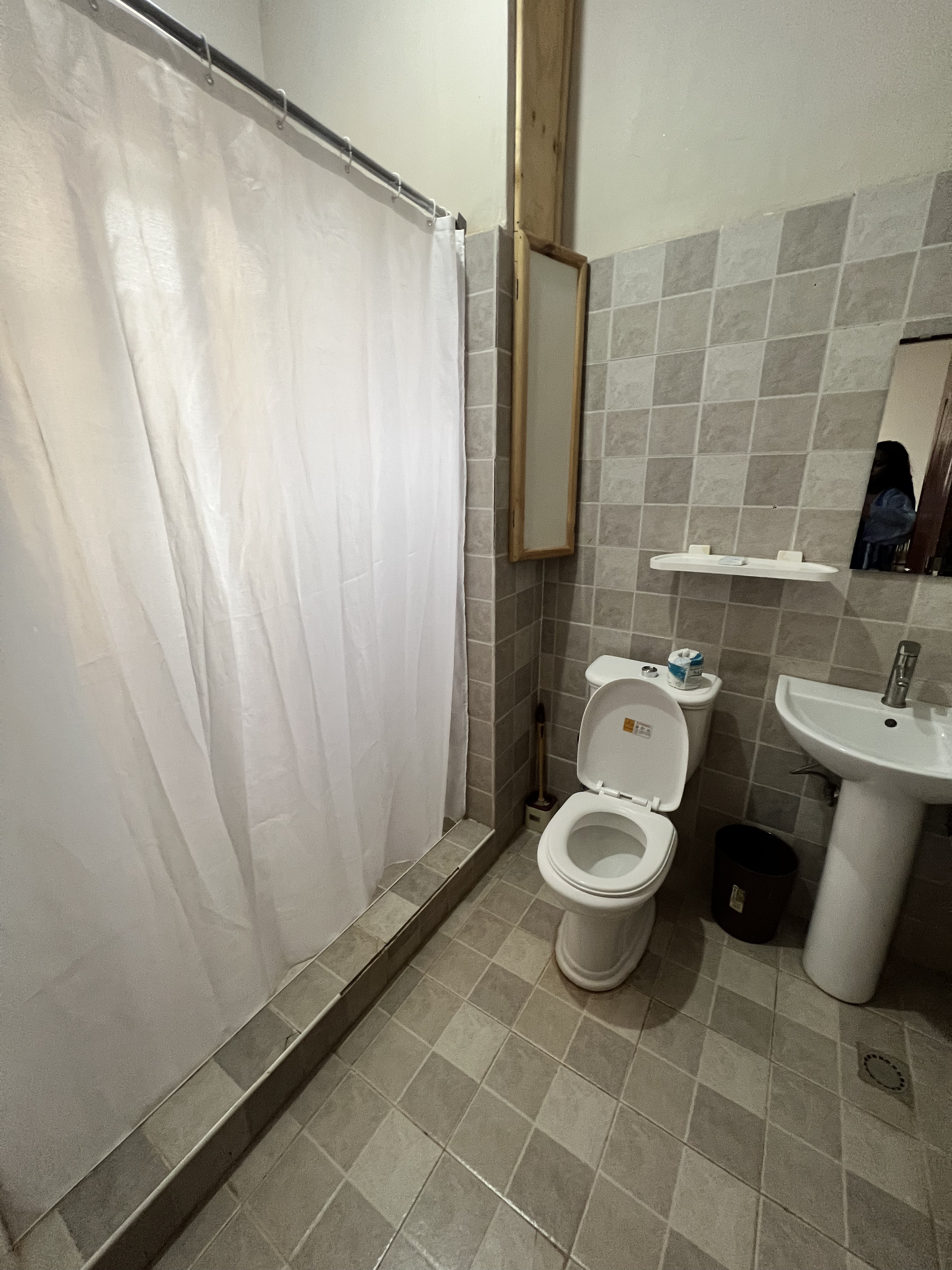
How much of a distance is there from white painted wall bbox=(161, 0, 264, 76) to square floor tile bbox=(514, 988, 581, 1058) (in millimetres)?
2847

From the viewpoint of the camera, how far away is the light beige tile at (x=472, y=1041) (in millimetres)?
1223

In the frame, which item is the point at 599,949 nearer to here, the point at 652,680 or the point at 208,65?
the point at 652,680

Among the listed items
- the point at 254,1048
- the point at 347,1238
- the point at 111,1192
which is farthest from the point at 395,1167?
the point at 111,1192

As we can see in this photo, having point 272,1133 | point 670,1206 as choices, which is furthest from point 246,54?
point 670,1206

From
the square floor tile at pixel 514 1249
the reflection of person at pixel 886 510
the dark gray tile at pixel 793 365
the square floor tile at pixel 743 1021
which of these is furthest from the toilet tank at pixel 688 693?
the square floor tile at pixel 514 1249

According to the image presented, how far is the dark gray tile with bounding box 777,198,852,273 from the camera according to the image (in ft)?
3.75

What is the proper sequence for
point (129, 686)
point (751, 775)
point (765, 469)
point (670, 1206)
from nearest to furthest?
point (129, 686), point (670, 1206), point (765, 469), point (751, 775)

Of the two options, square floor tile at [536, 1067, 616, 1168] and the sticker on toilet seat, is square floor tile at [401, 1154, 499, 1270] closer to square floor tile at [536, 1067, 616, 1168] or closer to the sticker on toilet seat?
square floor tile at [536, 1067, 616, 1168]

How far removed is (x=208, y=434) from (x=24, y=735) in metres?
0.57

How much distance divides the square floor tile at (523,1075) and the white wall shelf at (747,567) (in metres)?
1.33

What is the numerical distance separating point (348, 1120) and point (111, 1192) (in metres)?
0.45

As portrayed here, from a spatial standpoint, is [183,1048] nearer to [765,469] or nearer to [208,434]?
[208,434]

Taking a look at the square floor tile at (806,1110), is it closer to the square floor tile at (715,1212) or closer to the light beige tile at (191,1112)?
the square floor tile at (715,1212)

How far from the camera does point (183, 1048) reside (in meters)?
1.04
